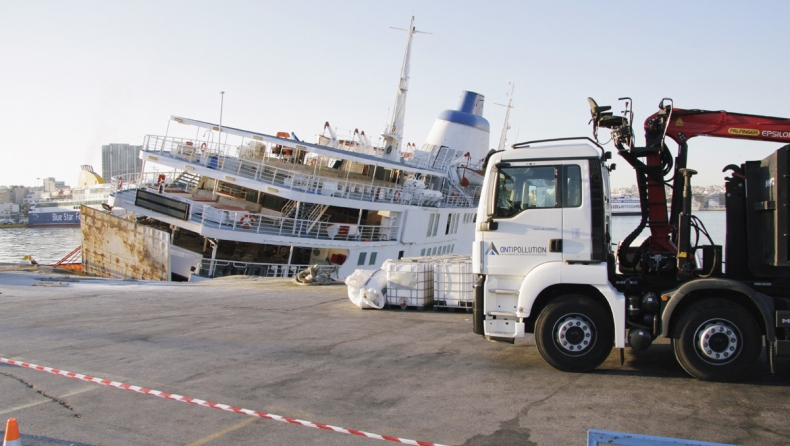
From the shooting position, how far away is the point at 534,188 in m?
7.17

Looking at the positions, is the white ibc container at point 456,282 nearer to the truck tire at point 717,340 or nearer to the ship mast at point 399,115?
the truck tire at point 717,340

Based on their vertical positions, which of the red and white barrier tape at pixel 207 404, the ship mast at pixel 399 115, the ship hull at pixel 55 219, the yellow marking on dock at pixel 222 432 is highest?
the ship mast at pixel 399 115

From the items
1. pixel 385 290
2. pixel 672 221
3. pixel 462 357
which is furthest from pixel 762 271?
pixel 385 290

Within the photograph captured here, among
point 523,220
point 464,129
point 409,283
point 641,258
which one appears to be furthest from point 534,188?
point 464,129

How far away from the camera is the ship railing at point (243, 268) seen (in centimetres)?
1981

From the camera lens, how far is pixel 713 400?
601 cm

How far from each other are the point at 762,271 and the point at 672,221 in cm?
118

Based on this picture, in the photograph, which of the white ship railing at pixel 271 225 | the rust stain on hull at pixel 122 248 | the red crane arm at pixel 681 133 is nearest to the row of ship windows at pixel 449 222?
the white ship railing at pixel 271 225

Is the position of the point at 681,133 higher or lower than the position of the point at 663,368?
higher

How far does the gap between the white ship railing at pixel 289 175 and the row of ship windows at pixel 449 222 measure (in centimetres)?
74

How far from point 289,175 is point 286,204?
1668 millimetres

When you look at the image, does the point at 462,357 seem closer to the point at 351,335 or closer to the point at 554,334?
the point at 554,334

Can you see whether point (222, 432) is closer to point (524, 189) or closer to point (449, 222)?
point (524, 189)

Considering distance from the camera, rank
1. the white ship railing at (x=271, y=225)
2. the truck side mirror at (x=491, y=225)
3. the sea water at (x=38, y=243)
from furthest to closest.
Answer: the sea water at (x=38, y=243), the white ship railing at (x=271, y=225), the truck side mirror at (x=491, y=225)
